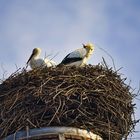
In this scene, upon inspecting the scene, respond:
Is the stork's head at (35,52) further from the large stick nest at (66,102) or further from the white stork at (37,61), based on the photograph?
the large stick nest at (66,102)

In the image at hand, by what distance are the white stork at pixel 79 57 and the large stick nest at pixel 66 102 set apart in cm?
108

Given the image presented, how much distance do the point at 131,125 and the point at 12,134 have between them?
75.6 inches

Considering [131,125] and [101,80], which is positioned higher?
[101,80]

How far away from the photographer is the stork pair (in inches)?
432

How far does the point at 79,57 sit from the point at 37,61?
82cm

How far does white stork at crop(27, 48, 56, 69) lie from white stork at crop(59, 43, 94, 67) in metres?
0.25

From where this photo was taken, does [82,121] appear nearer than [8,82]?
Yes

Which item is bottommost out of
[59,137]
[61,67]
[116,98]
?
[59,137]

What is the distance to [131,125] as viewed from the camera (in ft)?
31.7

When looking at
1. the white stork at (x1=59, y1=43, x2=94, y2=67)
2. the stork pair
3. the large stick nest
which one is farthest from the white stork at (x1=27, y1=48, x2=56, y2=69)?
the large stick nest

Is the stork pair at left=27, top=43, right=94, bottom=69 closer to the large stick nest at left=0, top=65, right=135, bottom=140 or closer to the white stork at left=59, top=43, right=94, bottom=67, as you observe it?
the white stork at left=59, top=43, right=94, bottom=67

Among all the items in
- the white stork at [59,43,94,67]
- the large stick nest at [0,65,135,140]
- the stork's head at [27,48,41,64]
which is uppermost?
the stork's head at [27,48,41,64]

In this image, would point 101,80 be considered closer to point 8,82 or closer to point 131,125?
point 131,125

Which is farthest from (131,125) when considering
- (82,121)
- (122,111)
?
(82,121)
